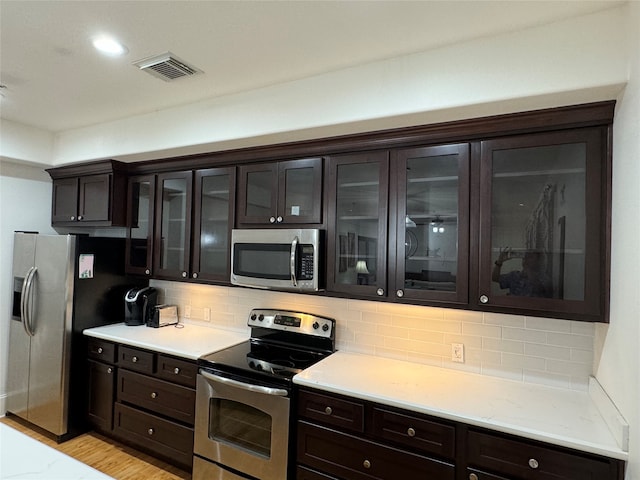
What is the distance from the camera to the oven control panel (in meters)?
2.53

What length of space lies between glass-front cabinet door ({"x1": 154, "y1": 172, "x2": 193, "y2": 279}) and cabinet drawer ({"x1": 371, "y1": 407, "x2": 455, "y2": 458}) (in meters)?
1.84

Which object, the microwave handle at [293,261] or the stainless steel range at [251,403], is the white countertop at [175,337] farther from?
the microwave handle at [293,261]

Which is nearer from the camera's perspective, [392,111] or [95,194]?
[392,111]

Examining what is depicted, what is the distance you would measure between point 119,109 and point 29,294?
5.92 feet

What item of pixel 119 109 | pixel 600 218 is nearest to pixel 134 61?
pixel 119 109

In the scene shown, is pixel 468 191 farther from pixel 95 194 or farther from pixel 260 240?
pixel 95 194

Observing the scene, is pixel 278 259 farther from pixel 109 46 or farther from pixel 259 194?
pixel 109 46

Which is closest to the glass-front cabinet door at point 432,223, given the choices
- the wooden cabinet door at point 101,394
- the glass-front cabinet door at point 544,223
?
the glass-front cabinet door at point 544,223

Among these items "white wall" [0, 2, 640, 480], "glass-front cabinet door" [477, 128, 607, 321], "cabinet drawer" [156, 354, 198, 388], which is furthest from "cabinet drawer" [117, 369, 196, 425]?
"glass-front cabinet door" [477, 128, 607, 321]

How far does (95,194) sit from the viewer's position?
3201mm

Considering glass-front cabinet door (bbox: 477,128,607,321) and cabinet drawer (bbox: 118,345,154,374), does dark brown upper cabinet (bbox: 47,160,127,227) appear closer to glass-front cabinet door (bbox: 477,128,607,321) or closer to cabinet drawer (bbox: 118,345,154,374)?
cabinet drawer (bbox: 118,345,154,374)

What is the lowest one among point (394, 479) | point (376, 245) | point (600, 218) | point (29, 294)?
point (394, 479)

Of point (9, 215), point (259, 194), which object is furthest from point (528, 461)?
point (9, 215)

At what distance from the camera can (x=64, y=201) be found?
11.4ft
